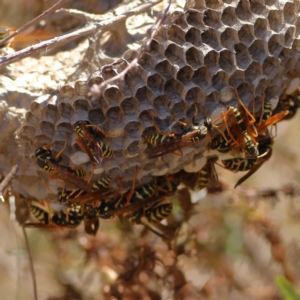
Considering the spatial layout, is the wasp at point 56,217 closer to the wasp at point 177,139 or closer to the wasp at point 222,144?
the wasp at point 177,139

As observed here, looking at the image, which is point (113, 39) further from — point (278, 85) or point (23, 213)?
point (23, 213)

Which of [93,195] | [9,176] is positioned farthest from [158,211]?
[9,176]

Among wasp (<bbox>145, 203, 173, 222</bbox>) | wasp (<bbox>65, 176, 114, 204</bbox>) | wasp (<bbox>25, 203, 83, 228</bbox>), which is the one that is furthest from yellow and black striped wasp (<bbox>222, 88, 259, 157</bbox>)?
wasp (<bbox>25, 203, 83, 228</bbox>)

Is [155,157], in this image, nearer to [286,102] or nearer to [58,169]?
[58,169]

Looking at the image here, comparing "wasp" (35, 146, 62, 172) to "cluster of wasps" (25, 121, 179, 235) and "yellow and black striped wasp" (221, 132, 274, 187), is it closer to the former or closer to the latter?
"cluster of wasps" (25, 121, 179, 235)

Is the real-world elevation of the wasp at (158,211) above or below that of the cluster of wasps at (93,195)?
below

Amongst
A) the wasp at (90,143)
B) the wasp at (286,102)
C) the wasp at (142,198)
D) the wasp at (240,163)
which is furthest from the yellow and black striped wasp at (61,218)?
the wasp at (286,102)
